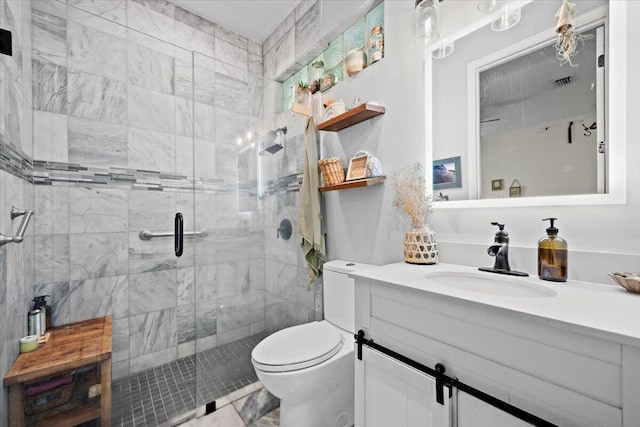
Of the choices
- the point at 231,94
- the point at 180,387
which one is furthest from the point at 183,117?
the point at 180,387

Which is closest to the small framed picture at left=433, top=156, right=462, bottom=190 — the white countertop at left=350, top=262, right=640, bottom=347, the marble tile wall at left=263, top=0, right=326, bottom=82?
the white countertop at left=350, top=262, right=640, bottom=347

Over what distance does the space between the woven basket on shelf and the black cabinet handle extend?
0.91m

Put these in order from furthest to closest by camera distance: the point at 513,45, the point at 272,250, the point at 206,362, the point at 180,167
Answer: the point at 180,167 → the point at 272,250 → the point at 206,362 → the point at 513,45

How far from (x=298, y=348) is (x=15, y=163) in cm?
166

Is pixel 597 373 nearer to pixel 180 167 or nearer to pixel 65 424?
pixel 65 424

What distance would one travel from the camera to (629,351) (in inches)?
21.0

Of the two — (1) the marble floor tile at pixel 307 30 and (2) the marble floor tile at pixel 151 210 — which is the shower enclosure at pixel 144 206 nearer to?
(2) the marble floor tile at pixel 151 210

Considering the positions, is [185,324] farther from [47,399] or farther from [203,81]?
[203,81]

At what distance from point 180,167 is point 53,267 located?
1019mm

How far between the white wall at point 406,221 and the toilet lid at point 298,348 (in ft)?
1.63

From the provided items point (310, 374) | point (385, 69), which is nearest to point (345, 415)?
point (310, 374)

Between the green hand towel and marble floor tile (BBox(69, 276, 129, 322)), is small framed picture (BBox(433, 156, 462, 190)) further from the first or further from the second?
marble floor tile (BBox(69, 276, 129, 322))

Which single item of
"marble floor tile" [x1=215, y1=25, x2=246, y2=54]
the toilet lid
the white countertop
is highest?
"marble floor tile" [x1=215, y1=25, x2=246, y2=54]

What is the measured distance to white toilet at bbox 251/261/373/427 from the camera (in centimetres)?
124
